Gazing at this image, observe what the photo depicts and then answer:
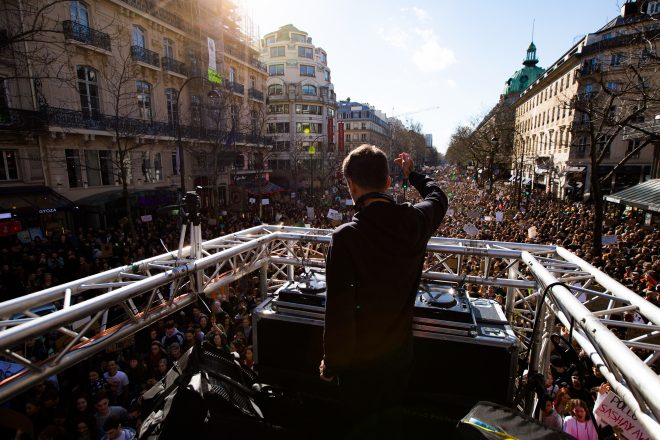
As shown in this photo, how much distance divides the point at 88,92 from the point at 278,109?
36.1 m

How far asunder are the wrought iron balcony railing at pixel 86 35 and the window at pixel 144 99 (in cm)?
310

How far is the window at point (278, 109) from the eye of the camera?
53156 millimetres

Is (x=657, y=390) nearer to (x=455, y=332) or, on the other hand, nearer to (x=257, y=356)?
(x=455, y=332)

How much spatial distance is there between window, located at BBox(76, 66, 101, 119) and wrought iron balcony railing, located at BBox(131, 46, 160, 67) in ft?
10.3

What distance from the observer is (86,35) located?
18.5 metres

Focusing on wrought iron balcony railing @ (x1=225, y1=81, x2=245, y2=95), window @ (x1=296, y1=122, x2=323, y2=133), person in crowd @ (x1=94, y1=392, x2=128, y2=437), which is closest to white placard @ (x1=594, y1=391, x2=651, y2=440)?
person in crowd @ (x1=94, y1=392, x2=128, y2=437)

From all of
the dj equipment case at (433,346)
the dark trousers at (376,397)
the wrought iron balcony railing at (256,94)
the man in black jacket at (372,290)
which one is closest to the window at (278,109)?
the wrought iron balcony railing at (256,94)

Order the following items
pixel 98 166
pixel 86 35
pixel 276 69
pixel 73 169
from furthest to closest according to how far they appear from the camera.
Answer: pixel 276 69
pixel 98 166
pixel 73 169
pixel 86 35

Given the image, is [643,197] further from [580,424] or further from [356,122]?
[356,122]

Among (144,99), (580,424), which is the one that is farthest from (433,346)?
(144,99)

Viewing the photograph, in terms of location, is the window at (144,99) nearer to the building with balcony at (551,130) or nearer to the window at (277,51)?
the building with balcony at (551,130)

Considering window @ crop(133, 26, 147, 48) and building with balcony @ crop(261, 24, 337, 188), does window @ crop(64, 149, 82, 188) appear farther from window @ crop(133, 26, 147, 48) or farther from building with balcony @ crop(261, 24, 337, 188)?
building with balcony @ crop(261, 24, 337, 188)

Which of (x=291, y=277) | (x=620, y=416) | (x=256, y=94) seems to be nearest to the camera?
(x=620, y=416)

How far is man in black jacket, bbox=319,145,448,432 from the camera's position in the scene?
1994 mm
